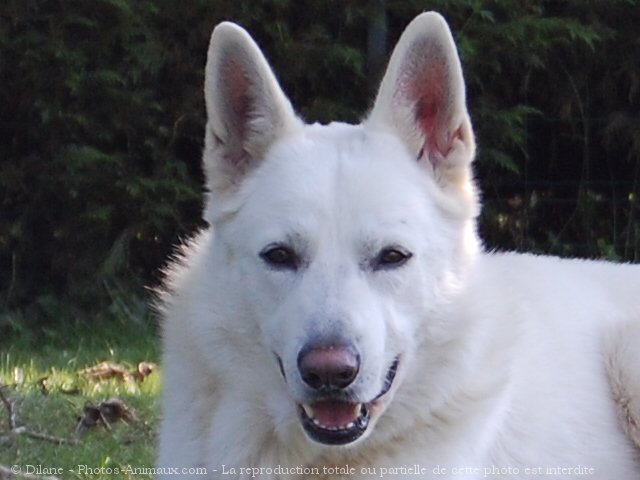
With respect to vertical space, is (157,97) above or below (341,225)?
below

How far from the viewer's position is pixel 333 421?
123 inches

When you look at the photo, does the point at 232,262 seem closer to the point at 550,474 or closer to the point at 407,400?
the point at 407,400

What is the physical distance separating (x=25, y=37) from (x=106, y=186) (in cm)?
98

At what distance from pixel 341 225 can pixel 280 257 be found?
183 mm

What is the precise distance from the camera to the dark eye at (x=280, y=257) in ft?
10.6

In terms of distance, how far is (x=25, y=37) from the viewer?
285 inches

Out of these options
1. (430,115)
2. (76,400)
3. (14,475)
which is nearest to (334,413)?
(430,115)

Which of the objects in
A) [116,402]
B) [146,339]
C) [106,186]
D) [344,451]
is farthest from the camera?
[106,186]

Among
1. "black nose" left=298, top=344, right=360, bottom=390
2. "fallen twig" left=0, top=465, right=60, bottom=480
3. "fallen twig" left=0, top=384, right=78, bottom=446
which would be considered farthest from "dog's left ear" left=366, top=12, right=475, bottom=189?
"fallen twig" left=0, top=384, right=78, bottom=446

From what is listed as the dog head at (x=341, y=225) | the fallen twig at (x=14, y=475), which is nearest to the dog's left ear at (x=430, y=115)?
the dog head at (x=341, y=225)

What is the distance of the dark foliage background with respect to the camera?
7270 mm

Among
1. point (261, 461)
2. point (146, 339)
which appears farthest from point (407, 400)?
point (146, 339)

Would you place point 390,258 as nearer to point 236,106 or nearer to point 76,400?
point 236,106

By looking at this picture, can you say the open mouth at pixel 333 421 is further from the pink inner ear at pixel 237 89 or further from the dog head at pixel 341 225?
the pink inner ear at pixel 237 89
